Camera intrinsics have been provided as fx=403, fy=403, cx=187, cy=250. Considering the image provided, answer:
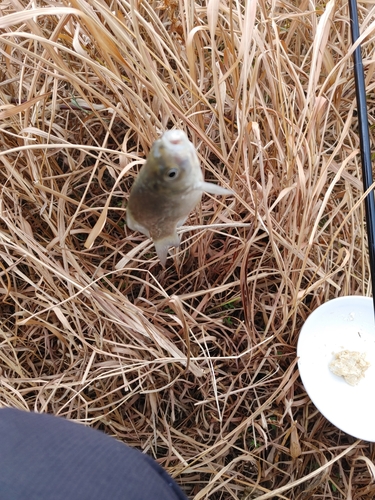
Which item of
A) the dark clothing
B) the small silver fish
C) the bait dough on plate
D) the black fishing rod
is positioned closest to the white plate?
the bait dough on plate

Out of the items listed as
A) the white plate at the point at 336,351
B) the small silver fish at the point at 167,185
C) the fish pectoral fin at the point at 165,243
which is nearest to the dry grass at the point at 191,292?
the white plate at the point at 336,351

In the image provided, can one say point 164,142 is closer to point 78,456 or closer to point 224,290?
point 78,456

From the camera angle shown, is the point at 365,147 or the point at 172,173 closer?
the point at 172,173

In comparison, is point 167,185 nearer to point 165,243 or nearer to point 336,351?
point 165,243

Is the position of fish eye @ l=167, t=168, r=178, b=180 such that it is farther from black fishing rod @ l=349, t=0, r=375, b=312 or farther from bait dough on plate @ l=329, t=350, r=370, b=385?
bait dough on plate @ l=329, t=350, r=370, b=385

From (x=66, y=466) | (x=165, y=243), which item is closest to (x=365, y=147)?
(x=165, y=243)

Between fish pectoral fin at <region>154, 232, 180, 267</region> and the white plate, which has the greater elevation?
fish pectoral fin at <region>154, 232, 180, 267</region>
